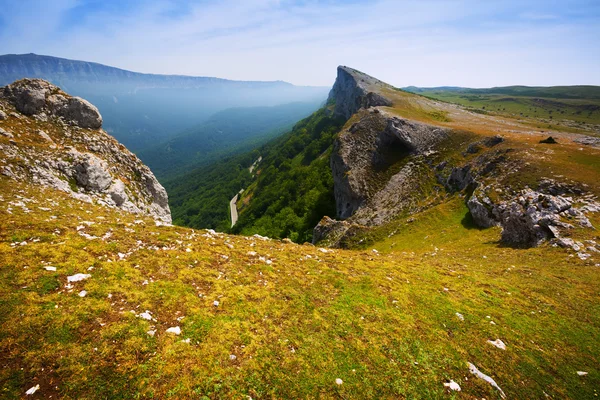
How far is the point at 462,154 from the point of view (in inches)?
2217

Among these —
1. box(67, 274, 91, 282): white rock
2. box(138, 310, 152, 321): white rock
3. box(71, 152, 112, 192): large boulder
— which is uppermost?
box(71, 152, 112, 192): large boulder

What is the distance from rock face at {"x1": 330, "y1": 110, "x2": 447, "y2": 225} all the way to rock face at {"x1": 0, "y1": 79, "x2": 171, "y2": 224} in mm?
46099

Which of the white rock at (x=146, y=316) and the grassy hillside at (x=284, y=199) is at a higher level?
the white rock at (x=146, y=316)

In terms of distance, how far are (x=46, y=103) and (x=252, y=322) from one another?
151 feet

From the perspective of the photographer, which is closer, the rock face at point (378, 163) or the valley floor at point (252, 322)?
the valley floor at point (252, 322)

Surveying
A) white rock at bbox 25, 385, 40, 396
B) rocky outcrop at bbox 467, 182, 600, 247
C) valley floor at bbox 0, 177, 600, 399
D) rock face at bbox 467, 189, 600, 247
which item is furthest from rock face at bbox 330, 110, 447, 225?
white rock at bbox 25, 385, 40, 396

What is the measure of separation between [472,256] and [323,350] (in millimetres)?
24601

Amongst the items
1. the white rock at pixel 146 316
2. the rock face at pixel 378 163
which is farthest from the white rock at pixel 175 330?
the rock face at pixel 378 163

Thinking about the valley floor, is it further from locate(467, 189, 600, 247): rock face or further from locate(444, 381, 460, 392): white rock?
locate(467, 189, 600, 247): rock face

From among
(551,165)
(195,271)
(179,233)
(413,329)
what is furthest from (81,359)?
(551,165)

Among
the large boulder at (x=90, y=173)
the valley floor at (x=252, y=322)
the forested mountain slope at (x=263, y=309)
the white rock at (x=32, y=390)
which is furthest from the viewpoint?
the large boulder at (x=90, y=173)

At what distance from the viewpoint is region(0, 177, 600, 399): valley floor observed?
27.4 ft

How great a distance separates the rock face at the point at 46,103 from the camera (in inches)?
1313

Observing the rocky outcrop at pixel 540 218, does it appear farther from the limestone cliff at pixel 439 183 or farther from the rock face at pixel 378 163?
A: the rock face at pixel 378 163
